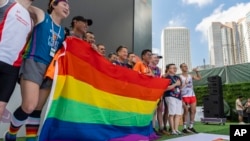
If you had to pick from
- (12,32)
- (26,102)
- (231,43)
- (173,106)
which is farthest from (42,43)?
(231,43)

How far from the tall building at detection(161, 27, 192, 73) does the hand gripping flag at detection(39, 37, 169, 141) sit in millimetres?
38687

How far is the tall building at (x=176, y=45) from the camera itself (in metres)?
42.2

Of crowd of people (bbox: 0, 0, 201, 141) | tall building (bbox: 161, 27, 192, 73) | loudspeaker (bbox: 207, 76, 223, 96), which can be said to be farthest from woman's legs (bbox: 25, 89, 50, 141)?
tall building (bbox: 161, 27, 192, 73)

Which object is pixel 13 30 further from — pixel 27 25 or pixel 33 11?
pixel 33 11

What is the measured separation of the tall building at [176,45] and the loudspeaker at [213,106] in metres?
32.9

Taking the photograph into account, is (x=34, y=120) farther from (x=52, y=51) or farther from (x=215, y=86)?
(x=215, y=86)

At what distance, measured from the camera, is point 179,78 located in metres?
4.80

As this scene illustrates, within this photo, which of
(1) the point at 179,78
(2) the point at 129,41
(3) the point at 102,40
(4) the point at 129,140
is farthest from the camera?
(2) the point at 129,41

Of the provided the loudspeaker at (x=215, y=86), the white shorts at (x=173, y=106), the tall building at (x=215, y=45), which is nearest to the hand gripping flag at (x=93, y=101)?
the white shorts at (x=173, y=106)

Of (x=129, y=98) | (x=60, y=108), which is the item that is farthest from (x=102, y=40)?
(x=60, y=108)

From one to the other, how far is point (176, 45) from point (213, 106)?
37.0 m

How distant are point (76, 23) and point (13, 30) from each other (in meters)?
1.16

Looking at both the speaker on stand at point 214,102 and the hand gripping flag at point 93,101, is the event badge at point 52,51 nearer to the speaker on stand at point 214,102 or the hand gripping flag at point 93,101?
the hand gripping flag at point 93,101

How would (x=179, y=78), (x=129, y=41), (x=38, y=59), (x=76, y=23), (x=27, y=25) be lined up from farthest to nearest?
(x=129, y=41), (x=179, y=78), (x=76, y=23), (x=38, y=59), (x=27, y=25)
